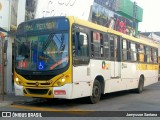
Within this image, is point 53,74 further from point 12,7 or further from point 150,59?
point 150,59

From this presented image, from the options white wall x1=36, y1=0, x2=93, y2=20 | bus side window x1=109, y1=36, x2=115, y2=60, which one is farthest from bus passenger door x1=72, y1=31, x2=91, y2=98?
white wall x1=36, y1=0, x2=93, y2=20

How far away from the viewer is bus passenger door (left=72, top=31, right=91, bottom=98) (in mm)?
13242

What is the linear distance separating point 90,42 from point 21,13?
5.44 meters

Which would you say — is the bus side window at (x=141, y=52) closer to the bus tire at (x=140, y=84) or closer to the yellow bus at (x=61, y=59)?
the bus tire at (x=140, y=84)

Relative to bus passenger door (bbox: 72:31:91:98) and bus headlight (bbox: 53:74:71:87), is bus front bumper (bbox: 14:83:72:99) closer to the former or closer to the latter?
bus headlight (bbox: 53:74:71:87)

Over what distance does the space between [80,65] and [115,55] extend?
3.73 meters

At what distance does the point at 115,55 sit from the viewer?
17.0m

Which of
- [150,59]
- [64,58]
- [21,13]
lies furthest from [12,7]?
[150,59]

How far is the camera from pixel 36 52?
13.5m

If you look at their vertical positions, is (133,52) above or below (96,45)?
below

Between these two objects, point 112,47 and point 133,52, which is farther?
point 133,52

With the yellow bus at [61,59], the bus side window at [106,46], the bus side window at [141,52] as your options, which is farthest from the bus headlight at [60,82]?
the bus side window at [141,52]

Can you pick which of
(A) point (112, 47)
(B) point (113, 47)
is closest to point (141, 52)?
(B) point (113, 47)

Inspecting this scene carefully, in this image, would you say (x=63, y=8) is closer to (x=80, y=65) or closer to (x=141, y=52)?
(x=141, y=52)
